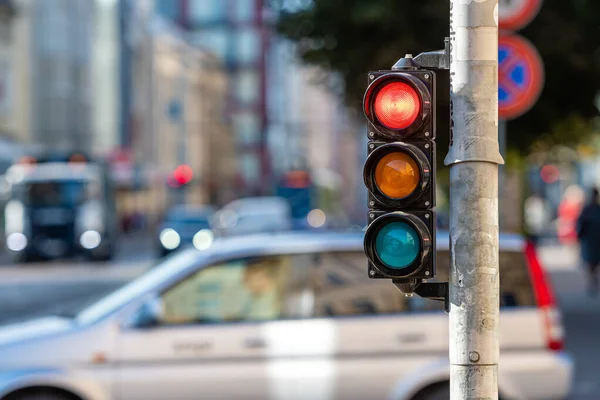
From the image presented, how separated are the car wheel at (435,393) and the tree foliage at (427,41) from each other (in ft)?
23.7

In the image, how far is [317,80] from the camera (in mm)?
17016

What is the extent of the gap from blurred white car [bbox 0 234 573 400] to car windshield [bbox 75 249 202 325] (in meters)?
0.01

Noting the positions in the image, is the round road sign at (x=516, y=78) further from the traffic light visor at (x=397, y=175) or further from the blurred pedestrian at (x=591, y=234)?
the blurred pedestrian at (x=591, y=234)

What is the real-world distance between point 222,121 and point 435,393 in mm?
94527

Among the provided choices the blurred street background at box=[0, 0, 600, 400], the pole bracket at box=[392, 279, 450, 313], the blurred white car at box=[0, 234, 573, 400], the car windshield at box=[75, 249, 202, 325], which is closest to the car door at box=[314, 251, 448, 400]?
the blurred white car at box=[0, 234, 573, 400]

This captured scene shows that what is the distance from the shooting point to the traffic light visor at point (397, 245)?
4.36 m

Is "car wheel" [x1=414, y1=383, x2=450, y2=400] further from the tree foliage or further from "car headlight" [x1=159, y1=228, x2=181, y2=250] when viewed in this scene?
"car headlight" [x1=159, y1=228, x2=181, y2=250]

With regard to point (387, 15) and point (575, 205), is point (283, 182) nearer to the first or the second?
point (575, 205)

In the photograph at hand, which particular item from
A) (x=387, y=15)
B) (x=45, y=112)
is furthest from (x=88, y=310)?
(x=45, y=112)

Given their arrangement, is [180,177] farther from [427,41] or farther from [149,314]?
[149,314]

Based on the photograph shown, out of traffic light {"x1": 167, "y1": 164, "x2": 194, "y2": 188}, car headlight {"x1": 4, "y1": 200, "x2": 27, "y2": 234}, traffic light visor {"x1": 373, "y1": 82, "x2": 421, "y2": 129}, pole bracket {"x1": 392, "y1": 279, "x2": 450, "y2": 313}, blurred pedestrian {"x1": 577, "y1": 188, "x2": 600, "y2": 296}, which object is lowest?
pole bracket {"x1": 392, "y1": 279, "x2": 450, "y2": 313}

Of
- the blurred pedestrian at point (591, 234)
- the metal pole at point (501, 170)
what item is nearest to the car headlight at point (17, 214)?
the blurred pedestrian at point (591, 234)

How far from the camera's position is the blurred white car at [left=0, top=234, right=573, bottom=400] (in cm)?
737

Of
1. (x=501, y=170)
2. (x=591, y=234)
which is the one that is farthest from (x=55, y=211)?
(x=501, y=170)
